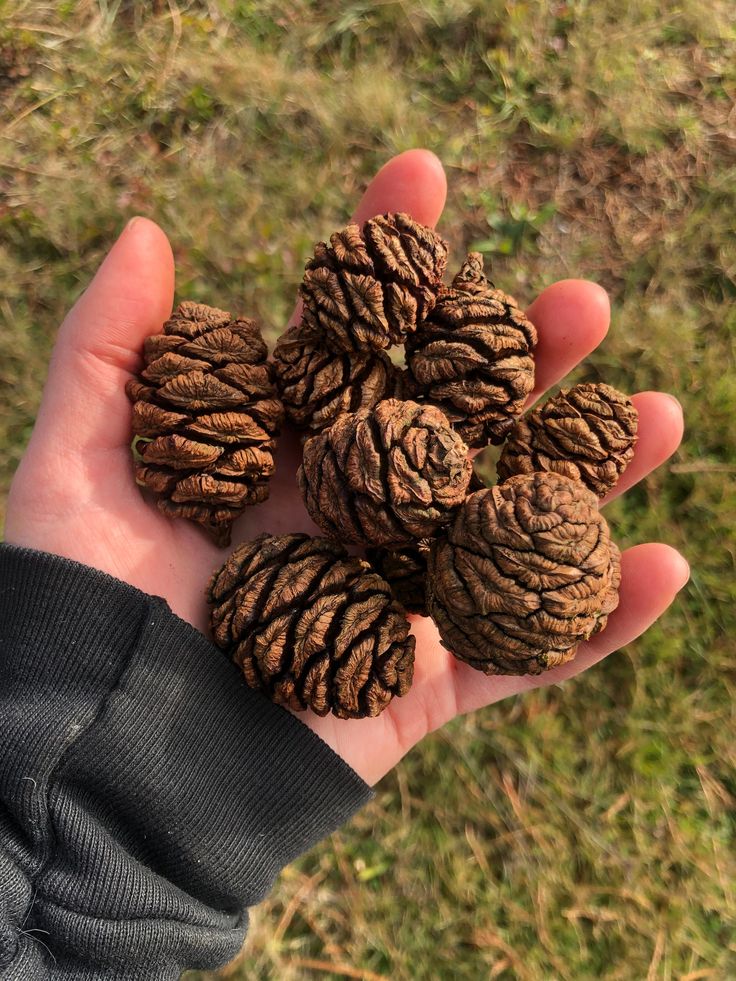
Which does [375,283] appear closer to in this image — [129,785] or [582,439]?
[582,439]

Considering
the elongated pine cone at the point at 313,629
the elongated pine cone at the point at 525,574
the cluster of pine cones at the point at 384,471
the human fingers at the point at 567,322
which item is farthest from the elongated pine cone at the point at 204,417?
the human fingers at the point at 567,322

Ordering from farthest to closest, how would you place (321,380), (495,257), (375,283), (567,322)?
(495,257), (567,322), (321,380), (375,283)

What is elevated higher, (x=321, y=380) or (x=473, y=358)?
(x=473, y=358)

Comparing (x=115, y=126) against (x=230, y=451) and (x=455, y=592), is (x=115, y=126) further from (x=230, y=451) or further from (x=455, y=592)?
(x=455, y=592)

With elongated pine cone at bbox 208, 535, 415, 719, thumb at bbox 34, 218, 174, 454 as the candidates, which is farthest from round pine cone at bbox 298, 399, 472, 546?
thumb at bbox 34, 218, 174, 454

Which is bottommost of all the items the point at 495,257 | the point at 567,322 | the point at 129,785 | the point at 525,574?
the point at 129,785

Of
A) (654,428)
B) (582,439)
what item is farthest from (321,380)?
(654,428)

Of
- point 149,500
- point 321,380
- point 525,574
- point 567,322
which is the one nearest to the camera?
point 525,574
